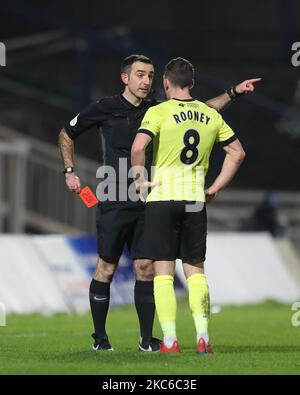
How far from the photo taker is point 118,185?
11.1 meters

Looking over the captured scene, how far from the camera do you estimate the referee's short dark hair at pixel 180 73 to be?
10281 millimetres

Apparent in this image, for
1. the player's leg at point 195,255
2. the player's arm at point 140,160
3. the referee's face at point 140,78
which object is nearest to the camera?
the player's arm at point 140,160

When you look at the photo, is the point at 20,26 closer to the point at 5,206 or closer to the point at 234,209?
the point at 234,209

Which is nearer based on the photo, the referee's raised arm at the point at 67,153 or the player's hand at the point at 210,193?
the player's hand at the point at 210,193

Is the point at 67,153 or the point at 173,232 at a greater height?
the point at 67,153

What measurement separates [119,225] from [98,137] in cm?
1607

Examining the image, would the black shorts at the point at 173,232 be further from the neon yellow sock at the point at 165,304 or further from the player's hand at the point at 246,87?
the player's hand at the point at 246,87

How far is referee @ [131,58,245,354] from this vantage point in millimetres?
10297

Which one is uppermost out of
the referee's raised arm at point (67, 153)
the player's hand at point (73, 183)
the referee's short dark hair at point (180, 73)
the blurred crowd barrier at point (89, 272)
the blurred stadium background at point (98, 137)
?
the blurred stadium background at point (98, 137)

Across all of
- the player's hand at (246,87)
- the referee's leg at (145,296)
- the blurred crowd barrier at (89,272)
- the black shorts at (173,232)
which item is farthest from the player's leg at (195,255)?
the blurred crowd barrier at (89,272)

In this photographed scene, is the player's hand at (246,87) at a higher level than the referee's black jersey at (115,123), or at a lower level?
higher

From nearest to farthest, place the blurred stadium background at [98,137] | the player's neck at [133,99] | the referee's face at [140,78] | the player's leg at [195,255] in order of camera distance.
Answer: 1. the player's leg at [195,255]
2. the referee's face at [140,78]
3. the player's neck at [133,99]
4. the blurred stadium background at [98,137]

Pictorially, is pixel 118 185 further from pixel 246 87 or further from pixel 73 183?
pixel 246 87

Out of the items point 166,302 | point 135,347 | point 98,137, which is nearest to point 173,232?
point 166,302
